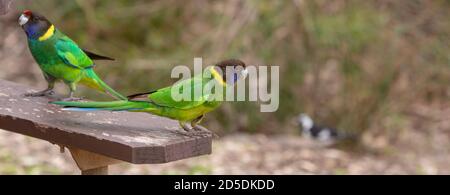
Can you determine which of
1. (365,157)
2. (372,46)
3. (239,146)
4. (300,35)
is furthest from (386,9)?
(239,146)

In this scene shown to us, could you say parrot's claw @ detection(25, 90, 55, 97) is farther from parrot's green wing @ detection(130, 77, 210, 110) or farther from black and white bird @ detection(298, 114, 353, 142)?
black and white bird @ detection(298, 114, 353, 142)

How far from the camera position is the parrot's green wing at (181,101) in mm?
2668

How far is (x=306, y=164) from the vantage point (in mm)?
5781

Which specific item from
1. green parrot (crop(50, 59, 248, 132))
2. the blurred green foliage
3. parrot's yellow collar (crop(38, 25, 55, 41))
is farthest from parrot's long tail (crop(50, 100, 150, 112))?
the blurred green foliage

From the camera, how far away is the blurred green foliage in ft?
19.9

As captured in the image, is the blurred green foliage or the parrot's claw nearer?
the parrot's claw

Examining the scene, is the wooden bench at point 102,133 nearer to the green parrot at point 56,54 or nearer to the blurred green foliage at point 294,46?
the green parrot at point 56,54

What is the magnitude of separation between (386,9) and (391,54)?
358 mm

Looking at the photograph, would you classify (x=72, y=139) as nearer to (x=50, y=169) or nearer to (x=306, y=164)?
(x=50, y=169)

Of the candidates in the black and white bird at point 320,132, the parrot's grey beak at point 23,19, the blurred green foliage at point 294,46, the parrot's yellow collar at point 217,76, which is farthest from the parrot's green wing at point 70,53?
the black and white bird at point 320,132

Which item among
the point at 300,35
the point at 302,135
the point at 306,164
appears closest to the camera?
the point at 306,164

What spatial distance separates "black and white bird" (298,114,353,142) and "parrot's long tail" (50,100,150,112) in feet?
13.0

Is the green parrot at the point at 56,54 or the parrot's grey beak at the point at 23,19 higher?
the parrot's grey beak at the point at 23,19

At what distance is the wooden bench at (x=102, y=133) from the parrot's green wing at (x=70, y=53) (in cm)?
18
